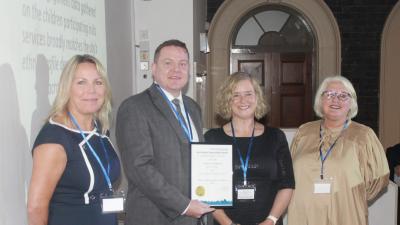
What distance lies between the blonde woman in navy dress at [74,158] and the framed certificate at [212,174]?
391 millimetres

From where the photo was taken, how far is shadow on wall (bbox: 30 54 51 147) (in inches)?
83.6

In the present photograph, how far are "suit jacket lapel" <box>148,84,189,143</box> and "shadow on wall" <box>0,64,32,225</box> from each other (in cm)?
63

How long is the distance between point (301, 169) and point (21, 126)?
1549mm

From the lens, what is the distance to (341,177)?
247 cm

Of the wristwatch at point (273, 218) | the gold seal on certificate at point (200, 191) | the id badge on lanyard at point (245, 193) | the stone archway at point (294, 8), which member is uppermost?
the stone archway at point (294, 8)

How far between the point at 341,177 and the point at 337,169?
50mm

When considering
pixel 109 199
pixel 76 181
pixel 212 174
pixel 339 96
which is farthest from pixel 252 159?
pixel 76 181

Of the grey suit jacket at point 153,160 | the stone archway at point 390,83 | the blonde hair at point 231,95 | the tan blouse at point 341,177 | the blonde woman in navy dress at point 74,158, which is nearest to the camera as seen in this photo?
the blonde woman in navy dress at point 74,158

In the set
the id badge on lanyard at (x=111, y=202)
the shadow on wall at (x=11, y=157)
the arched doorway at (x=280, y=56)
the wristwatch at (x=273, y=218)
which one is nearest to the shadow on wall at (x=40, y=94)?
the shadow on wall at (x=11, y=157)

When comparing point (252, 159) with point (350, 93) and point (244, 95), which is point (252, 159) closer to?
point (244, 95)

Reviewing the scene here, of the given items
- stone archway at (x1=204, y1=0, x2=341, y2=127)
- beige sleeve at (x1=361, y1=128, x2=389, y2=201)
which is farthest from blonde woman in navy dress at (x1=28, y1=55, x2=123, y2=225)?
stone archway at (x1=204, y1=0, x2=341, y2=127)

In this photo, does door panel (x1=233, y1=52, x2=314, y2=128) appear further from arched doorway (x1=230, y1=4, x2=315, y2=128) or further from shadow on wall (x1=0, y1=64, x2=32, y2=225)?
shadow on wall (x1=0, y1=64, x2=32, y2=225)

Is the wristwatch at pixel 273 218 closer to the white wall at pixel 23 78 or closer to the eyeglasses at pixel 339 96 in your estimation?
the eyeglasses at pixel 339 96

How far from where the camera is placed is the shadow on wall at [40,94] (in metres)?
2.12
